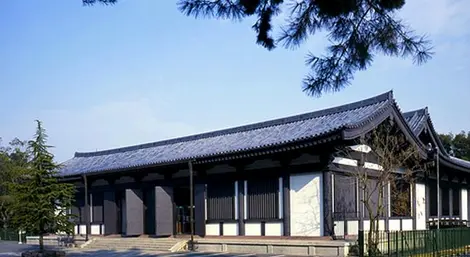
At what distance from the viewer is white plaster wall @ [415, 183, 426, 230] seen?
75.6 ft

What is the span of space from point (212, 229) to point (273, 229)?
2.92 metres

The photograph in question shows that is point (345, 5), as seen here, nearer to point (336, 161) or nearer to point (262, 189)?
point (336, 161)

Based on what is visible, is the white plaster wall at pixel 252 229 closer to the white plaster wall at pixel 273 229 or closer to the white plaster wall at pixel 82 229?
the white plaster wall at pixel 273 229

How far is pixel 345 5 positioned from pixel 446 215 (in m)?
21.6

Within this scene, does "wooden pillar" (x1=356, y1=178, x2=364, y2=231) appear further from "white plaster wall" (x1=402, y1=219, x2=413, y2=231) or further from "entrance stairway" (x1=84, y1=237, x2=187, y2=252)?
"entrance stairway" (x1=84, y1=237, x2=187, y2=252)

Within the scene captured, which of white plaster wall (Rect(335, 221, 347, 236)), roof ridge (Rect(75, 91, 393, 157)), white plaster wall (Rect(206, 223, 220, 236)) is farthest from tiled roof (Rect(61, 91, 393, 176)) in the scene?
white plaster wall (Rect(335, 221, 347, 236))

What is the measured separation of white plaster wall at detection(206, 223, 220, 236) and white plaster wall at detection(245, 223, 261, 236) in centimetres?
144

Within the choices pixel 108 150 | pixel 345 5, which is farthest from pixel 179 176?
pixel 345 5

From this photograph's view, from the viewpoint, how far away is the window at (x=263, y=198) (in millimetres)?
19125

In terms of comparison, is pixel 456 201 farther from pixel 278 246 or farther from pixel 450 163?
pixel 278 246

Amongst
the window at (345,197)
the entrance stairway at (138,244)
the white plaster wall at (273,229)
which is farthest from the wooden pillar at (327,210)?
the entrance stairway at (138,244)

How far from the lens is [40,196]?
19.4m

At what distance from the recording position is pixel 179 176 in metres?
22.8

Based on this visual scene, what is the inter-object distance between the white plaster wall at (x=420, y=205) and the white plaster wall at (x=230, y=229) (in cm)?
771
